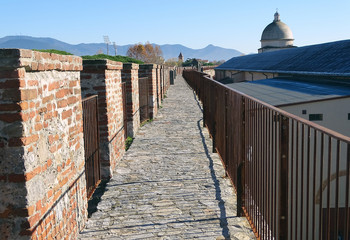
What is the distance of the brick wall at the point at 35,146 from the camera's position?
276 cm

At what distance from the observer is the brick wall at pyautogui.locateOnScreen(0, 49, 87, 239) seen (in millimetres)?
2760

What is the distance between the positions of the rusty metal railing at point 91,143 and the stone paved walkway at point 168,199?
1.00 ft

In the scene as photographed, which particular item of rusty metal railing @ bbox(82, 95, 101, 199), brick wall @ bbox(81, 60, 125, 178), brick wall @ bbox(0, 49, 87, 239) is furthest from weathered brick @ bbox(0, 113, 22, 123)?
brick wall @ bbox(81, 60, 125, 178)

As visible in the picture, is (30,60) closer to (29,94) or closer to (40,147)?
(29,94)

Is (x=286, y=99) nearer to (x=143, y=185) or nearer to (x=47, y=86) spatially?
(x=143, y=185)

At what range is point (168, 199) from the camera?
5312mm

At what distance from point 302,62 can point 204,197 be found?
64.4 feet

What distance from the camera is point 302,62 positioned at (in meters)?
22.7

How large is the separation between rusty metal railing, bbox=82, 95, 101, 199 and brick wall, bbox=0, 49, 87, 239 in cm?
122

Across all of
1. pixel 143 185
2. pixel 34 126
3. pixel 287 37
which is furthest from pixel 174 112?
pixel 287 37

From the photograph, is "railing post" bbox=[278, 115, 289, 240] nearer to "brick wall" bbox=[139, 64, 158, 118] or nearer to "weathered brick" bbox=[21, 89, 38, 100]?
"weathered brick" bbox=[21, 89, 38, 100]

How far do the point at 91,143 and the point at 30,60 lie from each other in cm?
287

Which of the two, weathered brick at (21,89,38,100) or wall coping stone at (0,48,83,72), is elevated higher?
wall coping stone at (0,48,83,72)

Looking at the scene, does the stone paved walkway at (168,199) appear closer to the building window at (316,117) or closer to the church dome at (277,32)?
the building window at (316,117)
